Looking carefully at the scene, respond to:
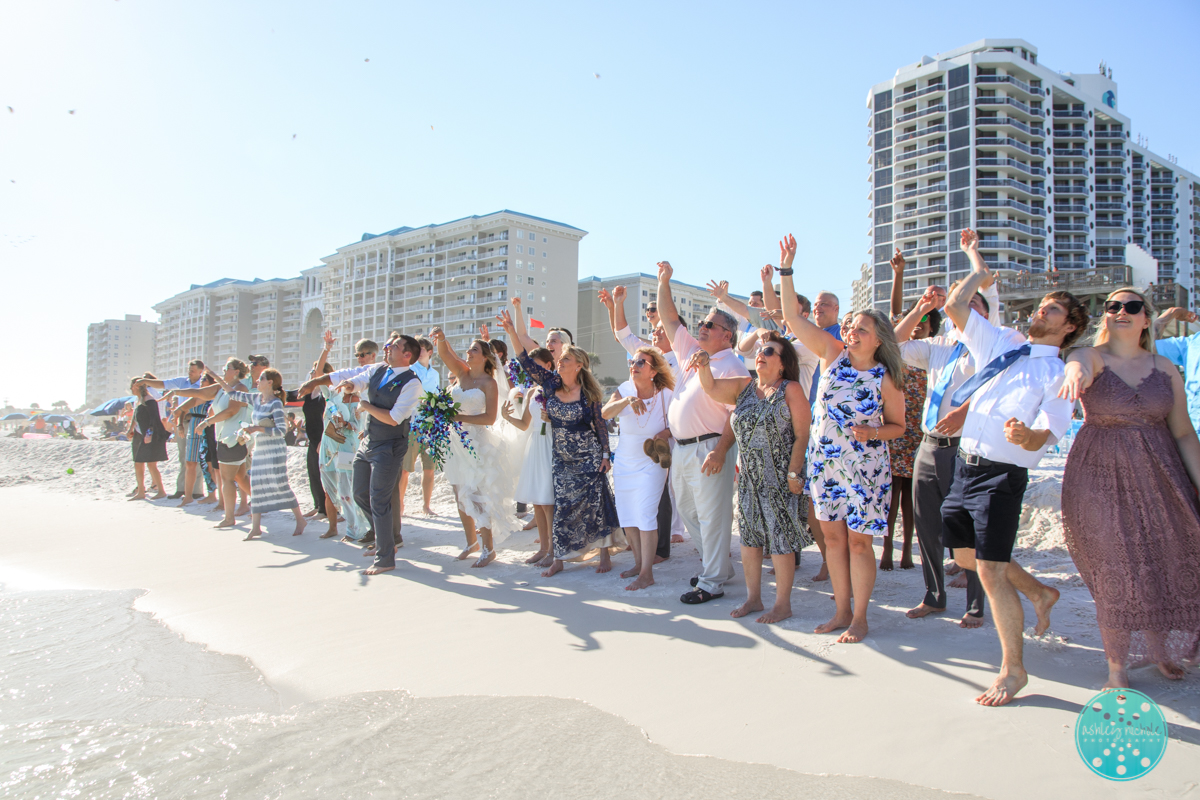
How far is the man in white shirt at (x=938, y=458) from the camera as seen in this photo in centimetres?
374

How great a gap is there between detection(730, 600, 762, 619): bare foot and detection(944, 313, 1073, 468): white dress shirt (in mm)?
1729

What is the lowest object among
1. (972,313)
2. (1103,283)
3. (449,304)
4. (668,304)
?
(972,313)

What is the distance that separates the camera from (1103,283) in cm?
4234

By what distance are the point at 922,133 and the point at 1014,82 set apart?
9917 millimetres

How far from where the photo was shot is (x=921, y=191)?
222ft

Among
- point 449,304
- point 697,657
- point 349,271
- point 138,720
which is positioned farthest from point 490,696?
point 349,271

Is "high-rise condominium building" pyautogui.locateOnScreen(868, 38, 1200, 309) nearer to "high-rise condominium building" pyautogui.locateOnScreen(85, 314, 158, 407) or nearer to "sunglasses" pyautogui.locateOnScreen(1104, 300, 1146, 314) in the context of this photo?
"sunglasses" pyautogui.locateOnScreen(1104, 300, 1146, 314)

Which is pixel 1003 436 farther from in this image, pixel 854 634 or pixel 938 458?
pixel 854 634

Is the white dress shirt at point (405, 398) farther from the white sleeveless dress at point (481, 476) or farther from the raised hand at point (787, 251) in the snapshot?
the raised hand at point (787, 251)

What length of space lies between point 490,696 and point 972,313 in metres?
3.03

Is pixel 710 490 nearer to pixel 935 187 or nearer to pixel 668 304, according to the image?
pixel 668 304

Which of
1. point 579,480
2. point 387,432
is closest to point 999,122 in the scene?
point 579,480

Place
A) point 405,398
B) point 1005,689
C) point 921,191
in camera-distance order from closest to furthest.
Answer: point 1005,689 → point 405,398 → point 921,191

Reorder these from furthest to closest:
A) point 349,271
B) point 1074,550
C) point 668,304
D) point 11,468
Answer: point 349,271, point 11,468, point 668,304, point 1074,550
